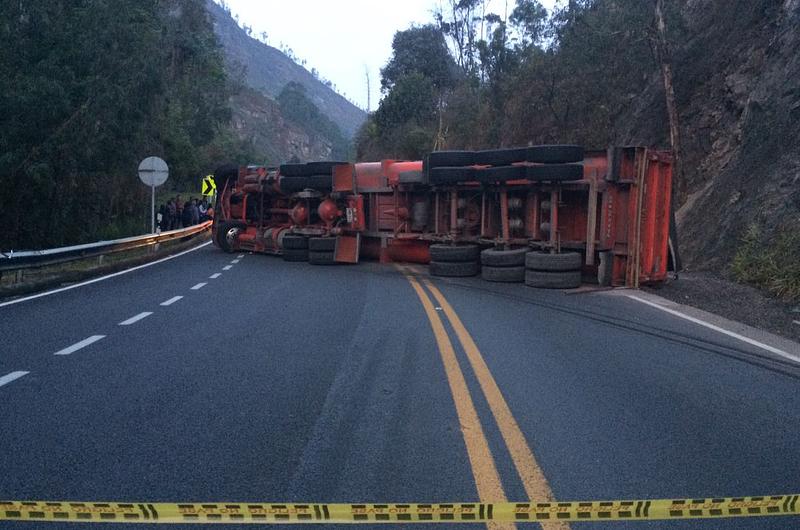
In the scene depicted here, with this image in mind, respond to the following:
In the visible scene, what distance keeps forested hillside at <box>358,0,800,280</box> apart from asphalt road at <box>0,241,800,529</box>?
6514mm

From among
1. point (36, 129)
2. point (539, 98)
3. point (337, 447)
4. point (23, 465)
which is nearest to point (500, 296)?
point (337, 447)

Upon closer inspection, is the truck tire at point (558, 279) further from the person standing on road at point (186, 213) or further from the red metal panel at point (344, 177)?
the person standing on road at point (186, 213)

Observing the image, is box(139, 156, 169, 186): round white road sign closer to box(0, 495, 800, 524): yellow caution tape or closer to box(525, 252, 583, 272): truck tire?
box(525, 252, 583, 272): truck tire

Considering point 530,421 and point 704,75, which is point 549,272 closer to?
point 530,421

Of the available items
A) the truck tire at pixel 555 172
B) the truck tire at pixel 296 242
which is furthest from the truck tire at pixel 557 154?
the truck tire at pixel 296 242

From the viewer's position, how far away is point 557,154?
1544 cm

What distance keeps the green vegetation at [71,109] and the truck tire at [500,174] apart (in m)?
11.4

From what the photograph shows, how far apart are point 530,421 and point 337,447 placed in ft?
5.04

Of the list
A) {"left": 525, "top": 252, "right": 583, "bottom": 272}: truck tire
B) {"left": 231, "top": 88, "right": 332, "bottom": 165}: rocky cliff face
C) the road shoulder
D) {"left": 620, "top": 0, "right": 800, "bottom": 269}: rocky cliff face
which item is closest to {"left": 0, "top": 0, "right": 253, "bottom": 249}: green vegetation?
{"left": 525, "top": 252, "right": 583, "bottom": 272}: truck tire

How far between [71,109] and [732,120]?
60.6 feet

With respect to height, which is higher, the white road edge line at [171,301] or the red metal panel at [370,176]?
the red metal panel at [370,176]

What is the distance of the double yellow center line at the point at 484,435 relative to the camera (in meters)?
4.88

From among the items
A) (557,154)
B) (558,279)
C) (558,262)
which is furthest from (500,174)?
(558,279)

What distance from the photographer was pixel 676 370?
8336 millimetres
